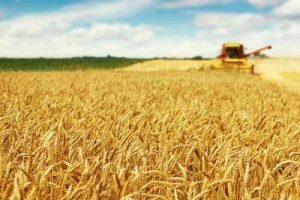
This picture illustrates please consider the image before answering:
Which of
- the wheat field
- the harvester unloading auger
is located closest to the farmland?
the harvester unloading auger

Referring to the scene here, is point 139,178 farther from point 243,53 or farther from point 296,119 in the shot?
point 243,53

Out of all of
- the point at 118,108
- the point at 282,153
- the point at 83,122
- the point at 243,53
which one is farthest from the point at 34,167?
the point at 243,53

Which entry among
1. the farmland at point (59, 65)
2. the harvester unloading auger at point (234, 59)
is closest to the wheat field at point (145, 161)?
the harvester unloading auger at point (234, 59)

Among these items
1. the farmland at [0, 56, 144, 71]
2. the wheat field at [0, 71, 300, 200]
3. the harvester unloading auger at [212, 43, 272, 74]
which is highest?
the wheat field at [0, 71, 300, 200]

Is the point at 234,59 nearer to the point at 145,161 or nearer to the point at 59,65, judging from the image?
the point at 59,65

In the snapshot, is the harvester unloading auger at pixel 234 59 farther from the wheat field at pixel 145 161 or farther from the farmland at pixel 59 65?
the wheat field at pixel 145 161

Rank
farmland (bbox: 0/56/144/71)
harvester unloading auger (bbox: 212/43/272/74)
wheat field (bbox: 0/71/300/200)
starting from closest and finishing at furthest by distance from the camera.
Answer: wheat field (bbox: 0/71/300/200), harvester unloading auger (bbox: 212/43/272/74), farmland (bbox: 0/56/144/71)

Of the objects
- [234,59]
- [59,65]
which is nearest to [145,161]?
[234,59]

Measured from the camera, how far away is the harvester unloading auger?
34.8 meters

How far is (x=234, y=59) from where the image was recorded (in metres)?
35.4

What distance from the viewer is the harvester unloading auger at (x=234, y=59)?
34.8 meters

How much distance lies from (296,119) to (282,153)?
3037 millimetres

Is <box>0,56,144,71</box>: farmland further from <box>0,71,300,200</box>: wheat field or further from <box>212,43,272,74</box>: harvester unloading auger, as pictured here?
<box>0,71,300,200</box>: wheat field

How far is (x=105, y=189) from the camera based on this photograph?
2.91 m
